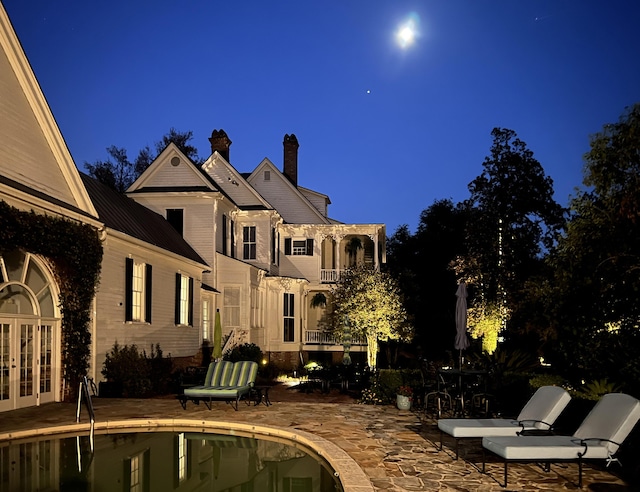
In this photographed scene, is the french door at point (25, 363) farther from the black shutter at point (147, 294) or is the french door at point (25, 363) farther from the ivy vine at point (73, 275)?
the black shutter at point (147, 294)

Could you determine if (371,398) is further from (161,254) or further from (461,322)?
(161,254)

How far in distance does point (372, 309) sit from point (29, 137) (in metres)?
15.3

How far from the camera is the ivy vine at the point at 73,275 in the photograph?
1387cm

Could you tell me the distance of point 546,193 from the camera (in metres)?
31.5

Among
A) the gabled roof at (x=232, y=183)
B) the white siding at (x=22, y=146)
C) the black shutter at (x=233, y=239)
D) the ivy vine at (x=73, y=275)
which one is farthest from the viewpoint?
Answer: the gabled roof at (x=232, y=183)

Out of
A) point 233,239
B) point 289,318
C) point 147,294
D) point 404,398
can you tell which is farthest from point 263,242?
point 404,398

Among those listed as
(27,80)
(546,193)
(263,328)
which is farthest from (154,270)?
(546,193)

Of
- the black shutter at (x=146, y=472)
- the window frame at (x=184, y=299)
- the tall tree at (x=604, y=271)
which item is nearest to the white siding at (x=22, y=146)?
the black shutter at (x=146, y=472)

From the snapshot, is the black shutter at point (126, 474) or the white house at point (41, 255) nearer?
the black shutter at point (126, 474)

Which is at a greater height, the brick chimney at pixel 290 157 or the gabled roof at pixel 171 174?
the brick chimney at pixel 290 157

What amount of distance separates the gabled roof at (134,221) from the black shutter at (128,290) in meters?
0.85

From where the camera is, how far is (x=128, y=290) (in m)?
17.2

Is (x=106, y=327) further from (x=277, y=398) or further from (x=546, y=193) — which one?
(x=546, y=193)

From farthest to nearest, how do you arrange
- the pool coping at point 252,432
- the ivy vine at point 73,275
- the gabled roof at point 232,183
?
the gabled roof at point 232,183 < the ivy vine at point 73,275 < the pool coping at point 252,432
